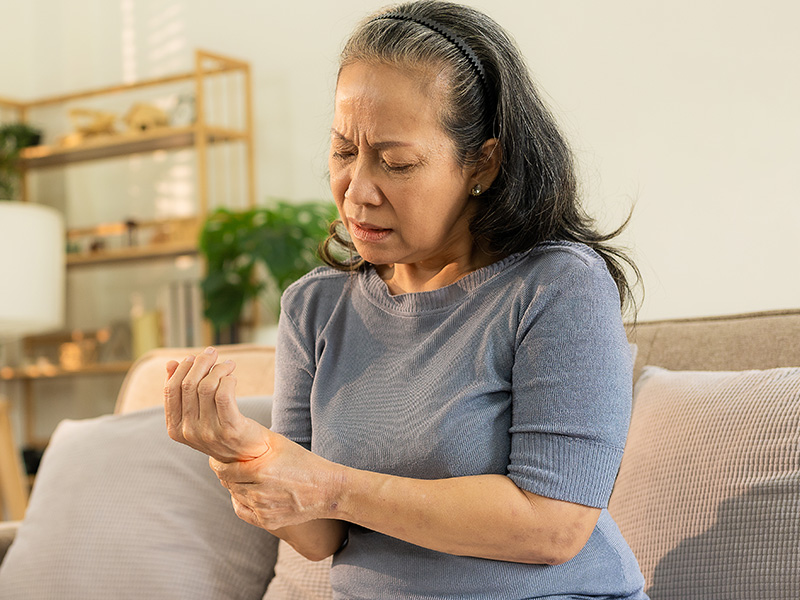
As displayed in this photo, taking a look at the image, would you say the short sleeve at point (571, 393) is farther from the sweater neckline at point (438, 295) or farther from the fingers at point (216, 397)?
the fingers at point (216, 397)

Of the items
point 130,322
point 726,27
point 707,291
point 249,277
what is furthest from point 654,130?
point 130,322

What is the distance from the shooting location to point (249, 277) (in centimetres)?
328

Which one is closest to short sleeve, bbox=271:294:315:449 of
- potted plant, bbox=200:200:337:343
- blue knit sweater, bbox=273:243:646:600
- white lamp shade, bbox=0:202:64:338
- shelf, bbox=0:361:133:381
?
blue knit sweater, bbox=273:243:646:600

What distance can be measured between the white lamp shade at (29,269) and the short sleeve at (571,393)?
8.71 feet

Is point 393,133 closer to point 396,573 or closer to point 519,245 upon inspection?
point 519,245

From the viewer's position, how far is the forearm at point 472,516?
2.98ft

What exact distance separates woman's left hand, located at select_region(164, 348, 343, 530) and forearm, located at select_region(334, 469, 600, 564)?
35 mm

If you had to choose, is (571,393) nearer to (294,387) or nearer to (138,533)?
(294,387)

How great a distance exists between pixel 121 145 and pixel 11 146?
2.19 feet

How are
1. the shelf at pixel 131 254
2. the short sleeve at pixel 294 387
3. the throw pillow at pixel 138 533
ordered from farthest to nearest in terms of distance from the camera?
1. the shelf at pixel 131 254
2. the throw pillow at pixel 138 533
3. the short sleeve at pixel 294 387

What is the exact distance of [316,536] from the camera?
1.08 metres

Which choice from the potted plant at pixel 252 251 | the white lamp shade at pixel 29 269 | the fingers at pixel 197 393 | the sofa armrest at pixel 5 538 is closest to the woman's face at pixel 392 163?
the fingers at pixel 197 393

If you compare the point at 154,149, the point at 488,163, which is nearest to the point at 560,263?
the point at 488,163

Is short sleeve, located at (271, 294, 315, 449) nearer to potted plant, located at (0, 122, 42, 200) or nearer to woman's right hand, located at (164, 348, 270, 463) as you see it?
woman's right hand, located at (164, 348, 270, 463)
